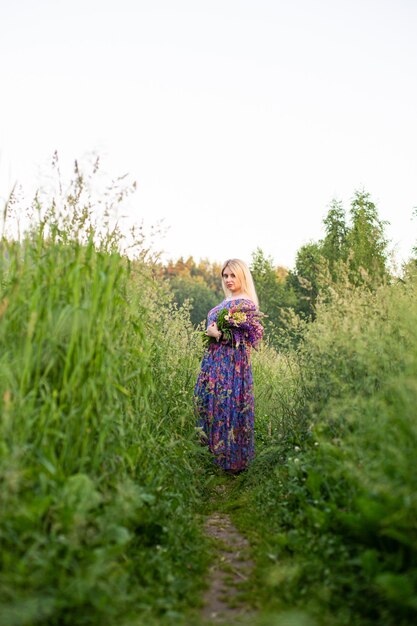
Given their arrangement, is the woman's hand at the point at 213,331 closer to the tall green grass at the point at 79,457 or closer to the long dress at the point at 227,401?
the long dress at the point at 227,401

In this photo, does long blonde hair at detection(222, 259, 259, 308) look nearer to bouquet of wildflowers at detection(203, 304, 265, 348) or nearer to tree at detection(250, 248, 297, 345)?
bouquet of wildflowers at detection(203, 304, 265, 348)

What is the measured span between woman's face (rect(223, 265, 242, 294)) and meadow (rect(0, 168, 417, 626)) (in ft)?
5.93

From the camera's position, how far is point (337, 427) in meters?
3.41

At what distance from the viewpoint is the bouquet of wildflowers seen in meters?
5.23

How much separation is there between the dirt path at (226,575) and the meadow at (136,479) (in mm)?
66

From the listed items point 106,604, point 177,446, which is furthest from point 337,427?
point 106,604

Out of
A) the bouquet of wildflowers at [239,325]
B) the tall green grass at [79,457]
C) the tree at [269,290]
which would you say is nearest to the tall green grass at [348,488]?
the tall green grass at [79,457]

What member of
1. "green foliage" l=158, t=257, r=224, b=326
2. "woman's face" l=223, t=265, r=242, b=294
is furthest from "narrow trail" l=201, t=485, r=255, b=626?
"green foliage" l=158, t=257, r=224, b=326

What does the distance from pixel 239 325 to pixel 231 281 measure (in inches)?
20.6

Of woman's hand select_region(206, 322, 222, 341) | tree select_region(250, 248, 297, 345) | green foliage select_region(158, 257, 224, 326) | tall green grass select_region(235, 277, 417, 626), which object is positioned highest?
green foliage select_region(158, 257, 224, 326)

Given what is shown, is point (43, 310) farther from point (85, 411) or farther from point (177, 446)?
point (177, 446)

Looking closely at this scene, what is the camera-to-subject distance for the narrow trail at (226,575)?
2271mm

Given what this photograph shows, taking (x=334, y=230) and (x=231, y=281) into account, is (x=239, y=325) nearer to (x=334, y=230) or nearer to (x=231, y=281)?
(x=231, y=281)

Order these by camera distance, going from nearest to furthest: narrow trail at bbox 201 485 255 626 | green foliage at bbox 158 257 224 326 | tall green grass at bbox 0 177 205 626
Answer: tall green grass at bbox 0 177 205 626, narrow trail at bbox 201 485 255 626, green foliage at bbox 158 257 224 326
